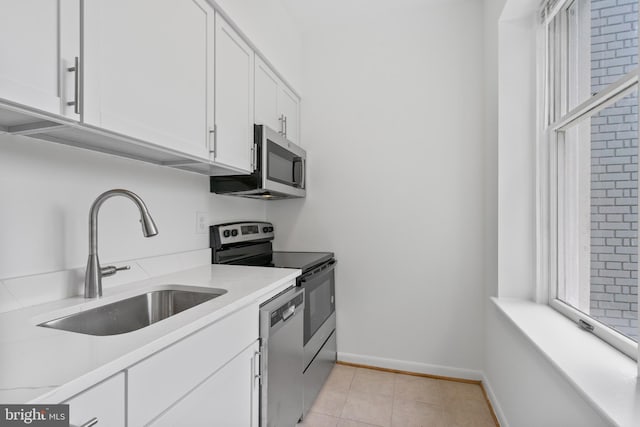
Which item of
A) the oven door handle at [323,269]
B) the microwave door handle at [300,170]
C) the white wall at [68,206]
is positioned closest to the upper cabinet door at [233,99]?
the white wall at [68,206]

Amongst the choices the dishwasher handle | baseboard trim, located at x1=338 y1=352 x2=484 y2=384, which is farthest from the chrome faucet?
baseboard trim, located at x1=338 y1=352 x2=484 y2=384

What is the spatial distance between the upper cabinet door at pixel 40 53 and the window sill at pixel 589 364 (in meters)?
1.57

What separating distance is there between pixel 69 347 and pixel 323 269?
1.58m

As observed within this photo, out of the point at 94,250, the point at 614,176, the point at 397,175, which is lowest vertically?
the point at 94,250

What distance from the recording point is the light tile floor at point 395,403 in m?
1.80

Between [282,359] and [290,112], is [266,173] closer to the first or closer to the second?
[290,112]

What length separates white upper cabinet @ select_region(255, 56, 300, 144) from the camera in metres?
1.90

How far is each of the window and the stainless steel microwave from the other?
1.52 meters

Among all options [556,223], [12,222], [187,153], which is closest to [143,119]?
[187,153]

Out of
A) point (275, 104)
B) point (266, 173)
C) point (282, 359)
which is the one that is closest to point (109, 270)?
point (282, 359)

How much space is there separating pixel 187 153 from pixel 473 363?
233 cm

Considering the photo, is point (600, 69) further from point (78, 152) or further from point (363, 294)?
point (78, 152)

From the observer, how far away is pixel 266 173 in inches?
73.4

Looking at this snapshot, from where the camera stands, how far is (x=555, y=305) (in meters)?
1.55
